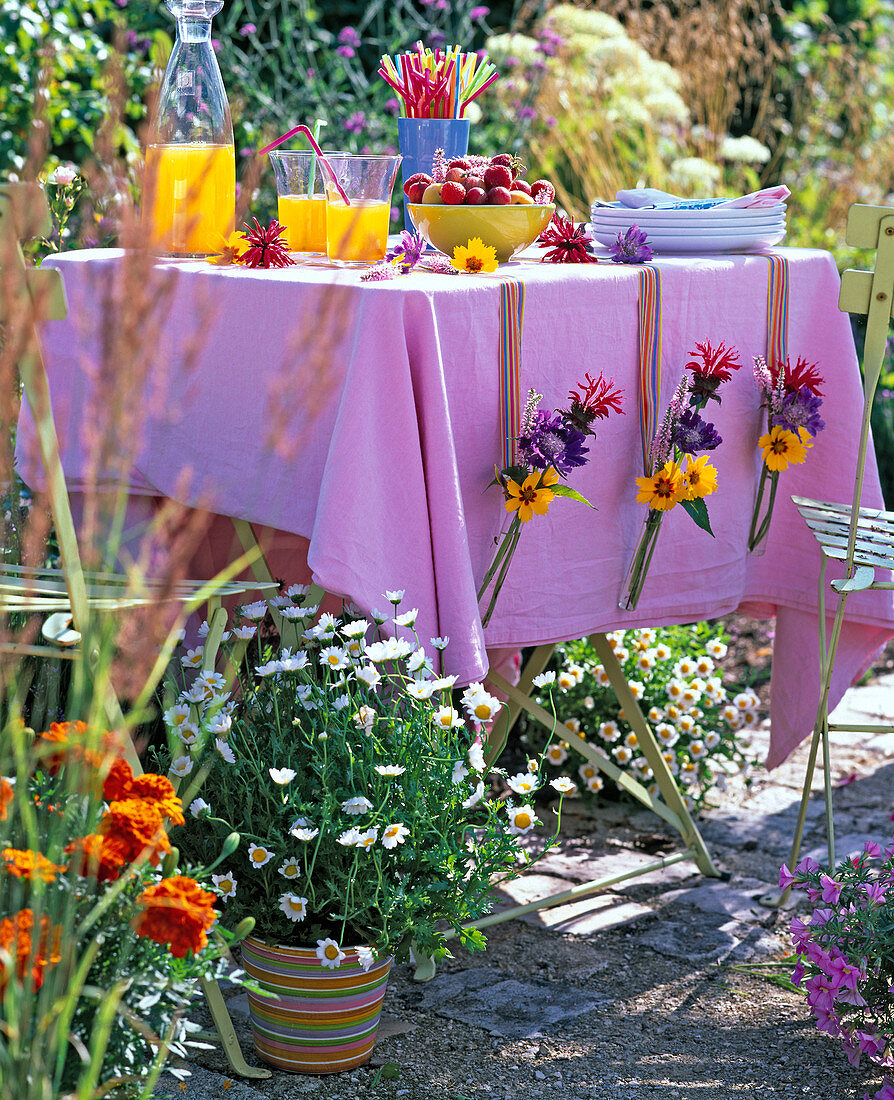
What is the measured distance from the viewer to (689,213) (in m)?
2.42

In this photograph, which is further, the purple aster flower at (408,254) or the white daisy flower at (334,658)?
the purple aster flower at (408,254)

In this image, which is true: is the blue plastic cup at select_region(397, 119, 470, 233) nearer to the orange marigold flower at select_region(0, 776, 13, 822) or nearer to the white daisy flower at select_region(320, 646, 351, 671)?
the white daisy flower at select_region(320, 646, 351, 671)

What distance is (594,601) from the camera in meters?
2.28

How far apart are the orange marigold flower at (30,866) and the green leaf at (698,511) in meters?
1.27

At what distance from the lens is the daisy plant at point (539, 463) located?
200 cm

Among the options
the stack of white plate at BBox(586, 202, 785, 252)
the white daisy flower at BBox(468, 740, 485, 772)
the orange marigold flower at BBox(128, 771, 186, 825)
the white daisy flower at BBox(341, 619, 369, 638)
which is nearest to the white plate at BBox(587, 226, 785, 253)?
the stack of white plate at BBox(586, 202, 785, 252)

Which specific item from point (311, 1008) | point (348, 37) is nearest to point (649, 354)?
point (311, 1008)

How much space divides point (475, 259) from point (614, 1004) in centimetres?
123

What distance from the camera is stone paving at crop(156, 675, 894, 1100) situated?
1924 mm

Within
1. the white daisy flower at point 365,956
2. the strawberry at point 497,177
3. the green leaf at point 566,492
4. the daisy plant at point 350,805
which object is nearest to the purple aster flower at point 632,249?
the strawberry at point 497,177

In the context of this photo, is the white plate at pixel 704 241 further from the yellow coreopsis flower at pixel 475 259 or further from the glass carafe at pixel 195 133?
the glass carafe at pixel 195 133

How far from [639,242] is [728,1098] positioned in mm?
1383

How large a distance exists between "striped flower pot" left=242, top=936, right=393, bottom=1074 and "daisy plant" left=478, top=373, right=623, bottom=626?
0.61 meters

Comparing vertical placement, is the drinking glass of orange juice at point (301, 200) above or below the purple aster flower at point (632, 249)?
above
